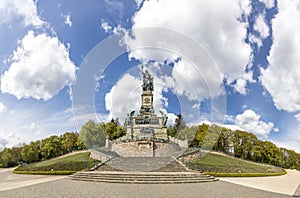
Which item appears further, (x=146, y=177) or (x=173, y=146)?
(x=173, y=146)

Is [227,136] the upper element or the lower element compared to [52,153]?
upper

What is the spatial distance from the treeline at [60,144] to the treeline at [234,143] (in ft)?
56.8

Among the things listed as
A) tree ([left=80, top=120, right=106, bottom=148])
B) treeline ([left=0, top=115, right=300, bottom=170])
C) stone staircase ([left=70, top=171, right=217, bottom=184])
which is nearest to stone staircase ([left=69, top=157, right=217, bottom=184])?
stone staircase ([left=70, top=171, right=217, bottom=184])

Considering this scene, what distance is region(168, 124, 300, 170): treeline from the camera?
55.1 metres

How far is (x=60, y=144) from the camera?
191 feet

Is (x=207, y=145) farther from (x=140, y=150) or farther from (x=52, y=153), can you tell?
(x=52, y=153)

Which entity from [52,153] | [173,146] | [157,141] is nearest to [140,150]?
[157,141]

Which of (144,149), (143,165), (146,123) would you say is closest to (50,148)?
(146,123)

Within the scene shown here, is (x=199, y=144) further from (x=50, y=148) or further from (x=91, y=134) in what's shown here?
(x=50, y=148)

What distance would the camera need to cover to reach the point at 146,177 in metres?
18.0

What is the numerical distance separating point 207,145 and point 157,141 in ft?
69.9

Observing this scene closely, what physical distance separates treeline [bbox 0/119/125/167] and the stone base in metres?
12.8

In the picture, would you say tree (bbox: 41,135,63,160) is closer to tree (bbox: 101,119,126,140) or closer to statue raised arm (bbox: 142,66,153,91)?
tree (bbox: 101,119,126,140)

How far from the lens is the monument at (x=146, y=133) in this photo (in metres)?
35.1
